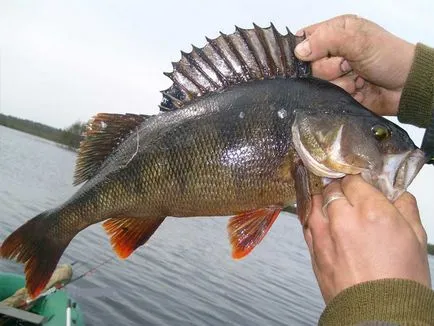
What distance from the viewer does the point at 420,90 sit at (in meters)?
4.32

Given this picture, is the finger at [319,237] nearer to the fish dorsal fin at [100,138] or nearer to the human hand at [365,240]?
the human hand at [365,240]

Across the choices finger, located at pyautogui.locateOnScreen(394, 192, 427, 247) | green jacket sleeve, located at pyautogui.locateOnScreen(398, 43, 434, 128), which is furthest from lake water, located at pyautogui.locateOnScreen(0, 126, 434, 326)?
finger, located at pyautogui.locateOnScreen(394, 192, 427, 247)

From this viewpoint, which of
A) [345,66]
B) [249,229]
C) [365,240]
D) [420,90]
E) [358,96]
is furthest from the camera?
[358,96]

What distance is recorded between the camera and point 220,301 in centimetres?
1848

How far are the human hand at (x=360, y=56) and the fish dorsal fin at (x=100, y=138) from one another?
1.55m

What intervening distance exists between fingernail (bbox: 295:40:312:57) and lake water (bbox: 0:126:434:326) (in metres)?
11.6

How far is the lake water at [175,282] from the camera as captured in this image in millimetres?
15275

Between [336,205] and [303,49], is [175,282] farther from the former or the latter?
[336,205]

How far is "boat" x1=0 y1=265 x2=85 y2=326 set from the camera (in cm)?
812

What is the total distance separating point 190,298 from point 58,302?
8.84 metres

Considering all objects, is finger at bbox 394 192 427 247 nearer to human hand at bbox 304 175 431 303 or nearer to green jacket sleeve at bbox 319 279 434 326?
human hand at bbox 304 175 431 303

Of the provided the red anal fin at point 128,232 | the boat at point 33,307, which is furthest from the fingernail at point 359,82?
the boat at point 33,307

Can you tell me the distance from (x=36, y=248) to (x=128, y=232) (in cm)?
77

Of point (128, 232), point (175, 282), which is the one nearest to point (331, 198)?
point (128, 232)
